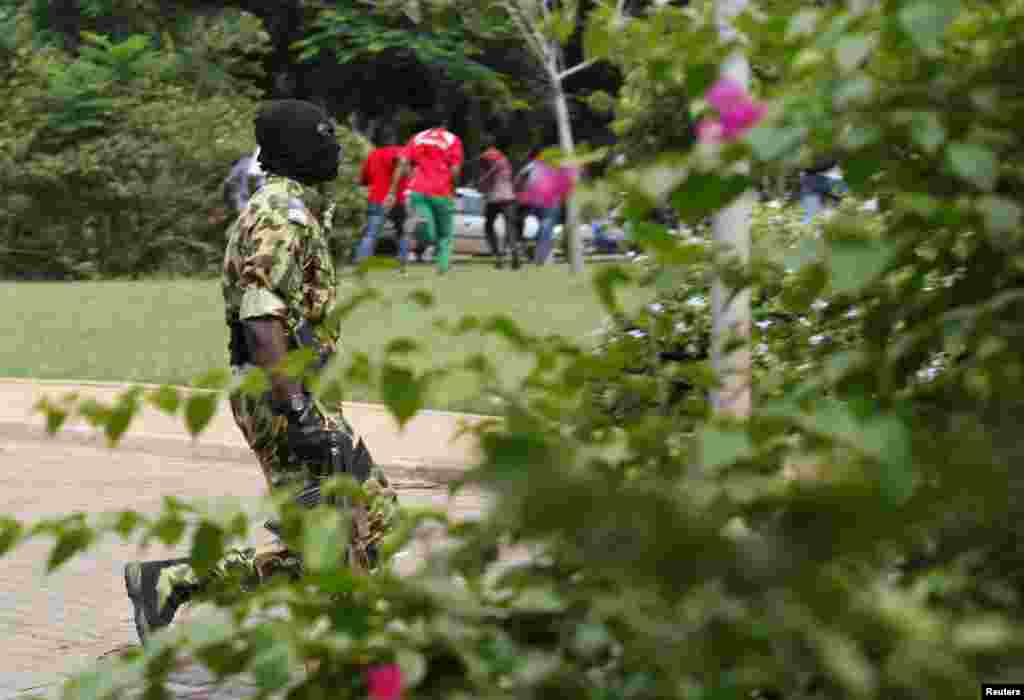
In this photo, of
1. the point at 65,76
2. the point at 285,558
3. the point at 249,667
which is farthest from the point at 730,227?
the point at 65,76

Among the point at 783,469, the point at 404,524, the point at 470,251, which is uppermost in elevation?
the point at 783,469

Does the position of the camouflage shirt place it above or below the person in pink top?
above

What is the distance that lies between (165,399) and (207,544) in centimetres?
24

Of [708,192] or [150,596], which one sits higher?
[708,192]

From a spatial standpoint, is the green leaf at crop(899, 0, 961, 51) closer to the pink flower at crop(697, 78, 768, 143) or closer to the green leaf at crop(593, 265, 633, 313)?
the pink flower at crop(697, 78, 768, 143)

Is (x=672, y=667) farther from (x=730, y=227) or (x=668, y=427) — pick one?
(x=730, y=227)

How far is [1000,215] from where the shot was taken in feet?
6.96

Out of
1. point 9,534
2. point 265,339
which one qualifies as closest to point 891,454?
point 9,534

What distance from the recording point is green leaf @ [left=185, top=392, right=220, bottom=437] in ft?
8.52

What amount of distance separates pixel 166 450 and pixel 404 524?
884 centimetres

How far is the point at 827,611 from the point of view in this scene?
176cm

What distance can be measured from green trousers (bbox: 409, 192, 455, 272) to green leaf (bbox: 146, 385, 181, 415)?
61.9 ft

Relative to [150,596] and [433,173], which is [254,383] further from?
[433,173]

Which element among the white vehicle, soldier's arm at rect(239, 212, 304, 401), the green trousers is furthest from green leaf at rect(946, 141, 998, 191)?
the white vehicle
